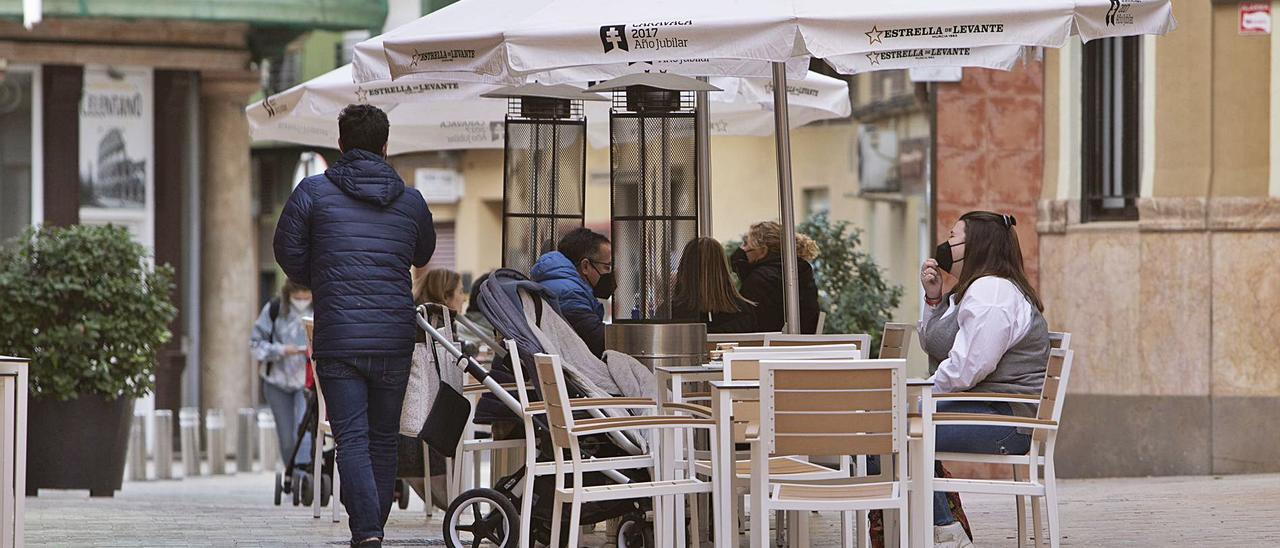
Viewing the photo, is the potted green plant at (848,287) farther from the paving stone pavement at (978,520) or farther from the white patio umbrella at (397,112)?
the white patio umbrella at (397,112)

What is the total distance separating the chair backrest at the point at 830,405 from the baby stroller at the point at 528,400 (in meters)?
1.29

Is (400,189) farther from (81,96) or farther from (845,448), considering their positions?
(81,96)

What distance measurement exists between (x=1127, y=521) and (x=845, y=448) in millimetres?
3466

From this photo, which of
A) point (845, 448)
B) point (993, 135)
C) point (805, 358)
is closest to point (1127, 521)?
point (805, 358)

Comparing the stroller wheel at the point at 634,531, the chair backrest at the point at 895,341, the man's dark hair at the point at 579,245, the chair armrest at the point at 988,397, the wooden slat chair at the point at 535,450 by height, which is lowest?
the stroller wheel at the point at 634,531

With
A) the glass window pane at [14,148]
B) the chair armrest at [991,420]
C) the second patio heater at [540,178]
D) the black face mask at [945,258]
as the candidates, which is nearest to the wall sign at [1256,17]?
the second patio heater at [540,178]

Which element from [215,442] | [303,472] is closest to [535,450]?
[303,472]

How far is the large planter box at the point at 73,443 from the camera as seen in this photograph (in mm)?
13344

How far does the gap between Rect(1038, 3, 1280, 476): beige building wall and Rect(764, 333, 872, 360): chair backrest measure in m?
→ 4.85

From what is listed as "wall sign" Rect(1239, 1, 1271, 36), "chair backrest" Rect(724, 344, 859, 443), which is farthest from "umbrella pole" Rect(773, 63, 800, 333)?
"wall sign" Rect(1239, 1, 1271, 36)

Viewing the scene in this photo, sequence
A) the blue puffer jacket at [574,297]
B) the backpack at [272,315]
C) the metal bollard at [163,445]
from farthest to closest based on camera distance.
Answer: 1. the metal bollard at [163,445]
2. the backpack at [272,315]
3. the blue puffer jacket at [574,297]

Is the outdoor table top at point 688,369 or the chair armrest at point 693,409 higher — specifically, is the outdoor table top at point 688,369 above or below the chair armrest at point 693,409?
above

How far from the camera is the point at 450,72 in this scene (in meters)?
8.77

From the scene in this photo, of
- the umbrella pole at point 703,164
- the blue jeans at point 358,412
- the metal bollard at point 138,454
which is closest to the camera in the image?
the blue jeans at point 358,412
